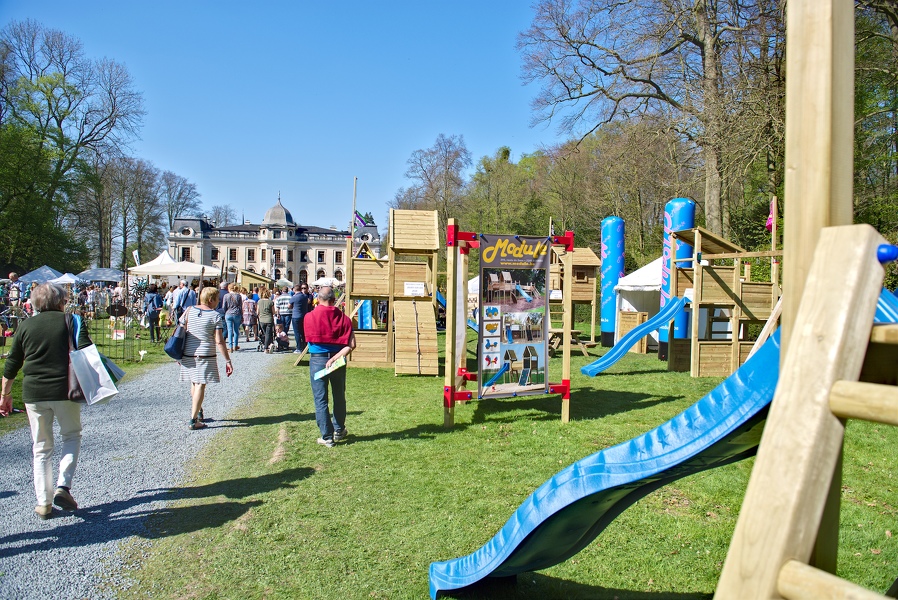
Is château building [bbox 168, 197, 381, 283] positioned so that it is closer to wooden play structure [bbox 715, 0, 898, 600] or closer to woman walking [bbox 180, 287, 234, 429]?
woman walking [bbox 180, 287, 234, 429]

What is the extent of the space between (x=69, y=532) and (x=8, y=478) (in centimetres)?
177

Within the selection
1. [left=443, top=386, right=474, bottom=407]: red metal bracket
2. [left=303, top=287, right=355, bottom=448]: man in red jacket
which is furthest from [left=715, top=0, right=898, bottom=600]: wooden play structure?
[left=443, top=386, right=474, bottom=407]: red metal bracket

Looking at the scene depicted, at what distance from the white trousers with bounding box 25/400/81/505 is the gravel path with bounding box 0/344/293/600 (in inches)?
9.9

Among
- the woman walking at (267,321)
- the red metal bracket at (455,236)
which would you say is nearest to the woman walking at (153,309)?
the woman walking at (267,321)

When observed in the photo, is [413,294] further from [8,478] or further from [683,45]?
[683,45]

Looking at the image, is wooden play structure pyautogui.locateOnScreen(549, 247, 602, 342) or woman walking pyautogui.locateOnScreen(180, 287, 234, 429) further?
wooden play structure pyautogui.locateOnScreen(549, 247, 602, 342)

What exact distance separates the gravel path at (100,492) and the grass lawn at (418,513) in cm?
26

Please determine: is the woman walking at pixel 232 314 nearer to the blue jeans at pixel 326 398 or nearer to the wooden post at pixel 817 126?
the blue jeans at pixel 326 398

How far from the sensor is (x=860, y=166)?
19.3m

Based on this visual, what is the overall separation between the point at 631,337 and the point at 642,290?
7.33 metres

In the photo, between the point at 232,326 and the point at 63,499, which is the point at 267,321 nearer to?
the point at 232,326

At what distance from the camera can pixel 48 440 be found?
196 inches

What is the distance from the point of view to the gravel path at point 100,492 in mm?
4020

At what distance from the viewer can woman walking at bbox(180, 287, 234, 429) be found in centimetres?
789
